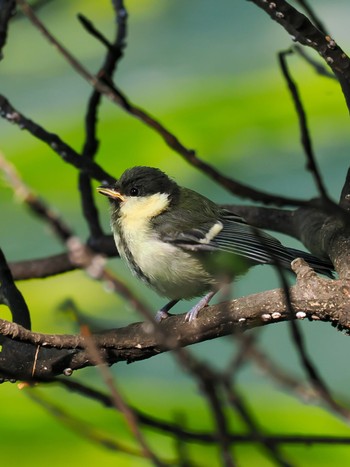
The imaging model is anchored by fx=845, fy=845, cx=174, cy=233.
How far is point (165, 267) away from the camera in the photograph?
1514 mm

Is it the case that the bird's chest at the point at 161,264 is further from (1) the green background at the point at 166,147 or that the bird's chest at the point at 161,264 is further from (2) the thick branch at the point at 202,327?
(1) the green background at the point at 166,147

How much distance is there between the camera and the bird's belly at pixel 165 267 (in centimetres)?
152

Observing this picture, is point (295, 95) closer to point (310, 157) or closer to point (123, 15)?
point (310, 157)

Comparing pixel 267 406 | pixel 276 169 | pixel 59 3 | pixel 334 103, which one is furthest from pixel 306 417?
pixel 59 3

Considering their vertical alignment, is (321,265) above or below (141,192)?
above

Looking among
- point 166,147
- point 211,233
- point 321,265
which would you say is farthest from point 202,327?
point 166,147

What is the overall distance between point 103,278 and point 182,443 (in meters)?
0.25

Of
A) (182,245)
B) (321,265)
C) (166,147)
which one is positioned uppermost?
(321,265)

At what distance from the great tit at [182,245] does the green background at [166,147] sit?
427mm

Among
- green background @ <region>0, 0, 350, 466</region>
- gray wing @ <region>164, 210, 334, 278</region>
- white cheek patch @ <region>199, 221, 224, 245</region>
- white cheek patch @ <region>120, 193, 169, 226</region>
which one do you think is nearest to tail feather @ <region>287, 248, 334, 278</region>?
gray wing @ <region>164, 210, 334, 278</region>

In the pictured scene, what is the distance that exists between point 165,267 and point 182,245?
Answer: 0.05 meters

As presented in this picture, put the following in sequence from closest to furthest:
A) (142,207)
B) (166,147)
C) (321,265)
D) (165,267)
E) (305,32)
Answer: (305,32) → (321,265) → (165,267) → (142,207) → (166,147)

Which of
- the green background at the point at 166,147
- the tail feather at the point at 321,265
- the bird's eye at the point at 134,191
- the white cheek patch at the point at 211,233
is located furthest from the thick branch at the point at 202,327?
the green background at the point at 166,147

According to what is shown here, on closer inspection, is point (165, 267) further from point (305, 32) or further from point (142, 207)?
point (305, 32)
